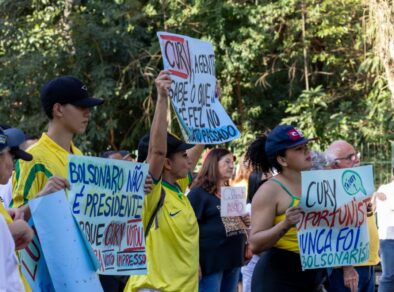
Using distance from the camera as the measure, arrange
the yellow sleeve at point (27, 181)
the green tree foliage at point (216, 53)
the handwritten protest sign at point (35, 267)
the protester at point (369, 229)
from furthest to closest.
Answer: the green tree foliage at point (216, 53) < the protester at point (369, 229) < the yellow sleeve at point (27, 181) < the handwritten protest sign at point (35, 267)

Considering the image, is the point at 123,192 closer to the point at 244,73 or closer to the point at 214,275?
the point at 214,275

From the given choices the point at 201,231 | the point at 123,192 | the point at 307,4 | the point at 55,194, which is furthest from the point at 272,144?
the point at 307,4

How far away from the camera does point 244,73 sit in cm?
1978

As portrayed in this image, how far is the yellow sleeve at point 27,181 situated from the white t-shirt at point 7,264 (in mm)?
1051

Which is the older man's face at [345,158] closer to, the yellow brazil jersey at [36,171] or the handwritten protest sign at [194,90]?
the handwritten protest sign at [194,90]

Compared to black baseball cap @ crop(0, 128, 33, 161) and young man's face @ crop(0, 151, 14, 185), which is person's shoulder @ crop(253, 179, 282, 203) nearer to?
black baseball cap @ crop(0, 128, 33, 161)

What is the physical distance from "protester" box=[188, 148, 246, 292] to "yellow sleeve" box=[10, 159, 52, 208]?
3821 millimetres

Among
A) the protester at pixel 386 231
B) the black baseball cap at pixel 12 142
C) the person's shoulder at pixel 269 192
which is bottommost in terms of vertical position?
the protester at pixel 386 231

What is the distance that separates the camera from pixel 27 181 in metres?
5.39

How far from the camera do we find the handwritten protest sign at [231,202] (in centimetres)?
912

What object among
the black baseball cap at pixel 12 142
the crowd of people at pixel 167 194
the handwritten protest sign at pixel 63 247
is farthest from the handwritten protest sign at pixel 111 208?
the black baseball cap at pixel 12 142

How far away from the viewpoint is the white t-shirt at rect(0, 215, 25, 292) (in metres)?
4.23

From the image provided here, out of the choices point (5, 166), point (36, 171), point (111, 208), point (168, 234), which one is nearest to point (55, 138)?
point (36, 171)

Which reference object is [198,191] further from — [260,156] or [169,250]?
[169,250]
